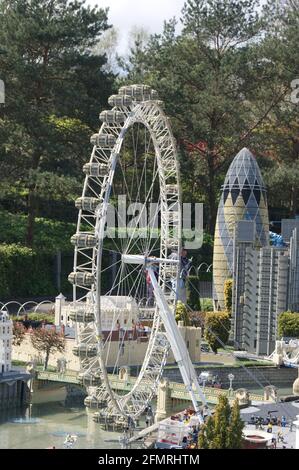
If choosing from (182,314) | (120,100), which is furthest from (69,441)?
(182,314)

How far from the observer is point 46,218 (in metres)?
Result: 77.6

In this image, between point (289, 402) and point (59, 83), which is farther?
point (59, 83)

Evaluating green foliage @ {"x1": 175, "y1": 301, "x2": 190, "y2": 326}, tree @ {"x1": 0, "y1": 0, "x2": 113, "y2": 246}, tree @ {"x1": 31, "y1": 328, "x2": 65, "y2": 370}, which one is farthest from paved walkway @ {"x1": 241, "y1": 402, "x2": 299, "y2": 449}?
tree @ {"x1": 0, "y1": 0, "x2": 113, "y2": 246}

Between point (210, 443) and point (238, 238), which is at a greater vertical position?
point (238, 238)

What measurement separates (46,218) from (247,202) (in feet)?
48.5

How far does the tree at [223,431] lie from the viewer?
112 ft

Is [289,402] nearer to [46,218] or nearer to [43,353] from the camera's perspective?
[43,353]

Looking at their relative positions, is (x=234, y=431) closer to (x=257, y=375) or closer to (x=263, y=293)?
(x=257, y=375)

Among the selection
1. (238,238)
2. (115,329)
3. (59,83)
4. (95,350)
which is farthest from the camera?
(59,83)

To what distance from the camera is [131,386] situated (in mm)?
50969

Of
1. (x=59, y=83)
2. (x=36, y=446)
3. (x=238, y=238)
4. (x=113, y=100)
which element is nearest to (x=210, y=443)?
(x=36, y=446)

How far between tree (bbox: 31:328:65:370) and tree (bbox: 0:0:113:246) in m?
13.8

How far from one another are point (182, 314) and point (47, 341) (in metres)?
7.23
